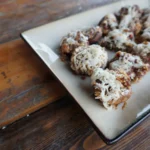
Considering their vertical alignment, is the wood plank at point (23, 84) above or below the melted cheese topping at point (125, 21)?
below

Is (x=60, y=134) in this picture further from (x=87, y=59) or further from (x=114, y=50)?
(x=114, y=50)

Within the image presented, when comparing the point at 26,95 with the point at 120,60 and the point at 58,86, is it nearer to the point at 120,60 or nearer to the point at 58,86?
the point at 58,86

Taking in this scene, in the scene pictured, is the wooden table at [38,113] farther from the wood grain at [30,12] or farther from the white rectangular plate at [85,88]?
the wood grain at [30,12]

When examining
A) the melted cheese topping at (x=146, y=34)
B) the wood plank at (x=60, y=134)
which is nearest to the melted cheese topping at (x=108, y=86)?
the wood plank at (x=60, y=134)

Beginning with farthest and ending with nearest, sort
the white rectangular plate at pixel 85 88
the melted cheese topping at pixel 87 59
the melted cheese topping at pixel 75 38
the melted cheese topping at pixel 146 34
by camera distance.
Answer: the melted cheese topping at pixel 146 34 → the melted cheese topping at pixel 75 38 → the melted cheese topping at pixel 87 59 → the white rectangular plate at pixel 85 88

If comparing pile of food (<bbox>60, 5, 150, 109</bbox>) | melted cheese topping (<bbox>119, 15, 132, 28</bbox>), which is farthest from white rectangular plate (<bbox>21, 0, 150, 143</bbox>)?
melted cheese topping (<bbox>119, 15, 132, 28</bbox>)

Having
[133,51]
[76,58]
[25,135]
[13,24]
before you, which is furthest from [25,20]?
[25,135]

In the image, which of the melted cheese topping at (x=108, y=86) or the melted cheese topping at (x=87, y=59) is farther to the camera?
the melted cheese topping at (x=87, y=59)

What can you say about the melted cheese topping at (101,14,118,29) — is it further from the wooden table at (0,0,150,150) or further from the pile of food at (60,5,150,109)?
the wooden table at (0,0,150,150)
